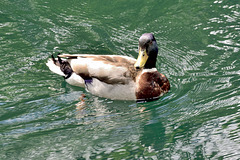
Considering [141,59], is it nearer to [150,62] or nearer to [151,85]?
[150,62]

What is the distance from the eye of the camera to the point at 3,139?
590cm

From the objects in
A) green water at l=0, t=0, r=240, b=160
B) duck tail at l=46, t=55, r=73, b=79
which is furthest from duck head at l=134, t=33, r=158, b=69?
duck tail at l=46, t=55, r=73, b=79

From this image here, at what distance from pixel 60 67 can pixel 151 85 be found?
1813 mm

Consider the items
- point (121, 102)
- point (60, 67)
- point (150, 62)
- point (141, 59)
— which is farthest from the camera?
point (60, 67)

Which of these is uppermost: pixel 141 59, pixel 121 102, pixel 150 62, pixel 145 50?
pixel 145 50

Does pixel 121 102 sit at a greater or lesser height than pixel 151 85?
lesser

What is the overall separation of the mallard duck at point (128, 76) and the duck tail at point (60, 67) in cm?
41

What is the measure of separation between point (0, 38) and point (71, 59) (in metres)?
2.02

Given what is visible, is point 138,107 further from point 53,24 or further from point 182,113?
point 53,24

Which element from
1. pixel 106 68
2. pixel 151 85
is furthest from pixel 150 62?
pixel 106 68

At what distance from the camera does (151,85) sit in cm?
715

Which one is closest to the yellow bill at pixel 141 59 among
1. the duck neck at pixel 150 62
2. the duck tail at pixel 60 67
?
the duck neck at pixel 150 62

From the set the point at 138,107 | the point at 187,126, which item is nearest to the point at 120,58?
the point at 138,107

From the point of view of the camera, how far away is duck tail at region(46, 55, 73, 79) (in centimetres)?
787
